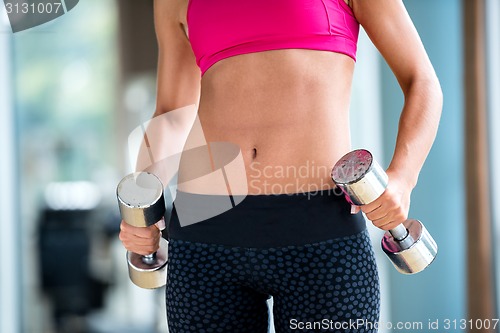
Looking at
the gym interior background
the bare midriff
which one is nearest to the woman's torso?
the bare midriff

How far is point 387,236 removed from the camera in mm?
1054

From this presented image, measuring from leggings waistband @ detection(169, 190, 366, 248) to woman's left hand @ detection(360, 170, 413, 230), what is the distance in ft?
0.21

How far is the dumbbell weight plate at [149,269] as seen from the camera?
3.87ft

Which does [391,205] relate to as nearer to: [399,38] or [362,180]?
[362,180]

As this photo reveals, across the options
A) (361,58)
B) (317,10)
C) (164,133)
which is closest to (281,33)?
(317,10)

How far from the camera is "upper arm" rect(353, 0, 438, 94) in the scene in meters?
1.05

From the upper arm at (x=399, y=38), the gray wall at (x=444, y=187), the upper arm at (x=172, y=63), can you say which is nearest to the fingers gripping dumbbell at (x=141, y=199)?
the upper arm at (x=172, y=63)

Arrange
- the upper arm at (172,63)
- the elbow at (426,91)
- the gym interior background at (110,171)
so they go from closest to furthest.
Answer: the elbow at (426,91) < the upper arm at (172,63) < the gym interior background at (110,171)

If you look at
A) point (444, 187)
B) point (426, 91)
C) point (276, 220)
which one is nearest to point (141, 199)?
point (276, 220)

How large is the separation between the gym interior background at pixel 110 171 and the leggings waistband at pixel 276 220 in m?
1.85

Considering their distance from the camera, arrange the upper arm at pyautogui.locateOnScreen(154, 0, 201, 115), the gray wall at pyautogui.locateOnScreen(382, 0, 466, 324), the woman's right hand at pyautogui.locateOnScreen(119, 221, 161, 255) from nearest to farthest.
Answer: the woman's right hand at pyautogui.locateOnScreen(119, 221, 161, 255), the upper arm at pyautogui.locateOnScreen(154, 0, 201, 115), the gray wall at pyautogui.locateOnScreen(382, 0, 466, 324)

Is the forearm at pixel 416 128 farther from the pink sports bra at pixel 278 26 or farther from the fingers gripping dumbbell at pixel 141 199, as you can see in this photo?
the fingers gripping dumbbell at pixel 141 199

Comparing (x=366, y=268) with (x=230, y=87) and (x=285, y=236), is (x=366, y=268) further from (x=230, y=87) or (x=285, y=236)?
(x=230, y=87)

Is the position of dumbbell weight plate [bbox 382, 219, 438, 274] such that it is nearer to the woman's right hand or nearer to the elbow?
the elbow
